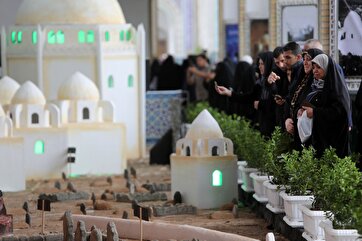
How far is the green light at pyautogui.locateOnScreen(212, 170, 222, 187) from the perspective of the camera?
14664mm

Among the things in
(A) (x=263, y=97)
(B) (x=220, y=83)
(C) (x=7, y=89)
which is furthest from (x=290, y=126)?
(B) (x=220, y=83)

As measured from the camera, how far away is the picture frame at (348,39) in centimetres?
1501

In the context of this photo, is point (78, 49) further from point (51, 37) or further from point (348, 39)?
point (348, 39)

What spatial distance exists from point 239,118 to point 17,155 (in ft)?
8.86

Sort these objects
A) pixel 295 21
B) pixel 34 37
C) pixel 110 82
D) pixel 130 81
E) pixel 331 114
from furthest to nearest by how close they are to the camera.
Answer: pixel 130 81, pixel 110 82, pixel 34 37, pixel 295 21, pixel 331 114

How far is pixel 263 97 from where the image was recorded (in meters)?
14.7

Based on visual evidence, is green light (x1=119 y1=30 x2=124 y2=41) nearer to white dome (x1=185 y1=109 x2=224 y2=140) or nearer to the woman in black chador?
white dome (x1=185 y1=109 x2=224 y2=140)

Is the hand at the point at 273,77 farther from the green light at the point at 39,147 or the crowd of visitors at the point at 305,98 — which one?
the green light at the point at 39,147

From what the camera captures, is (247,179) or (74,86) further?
(74,86)

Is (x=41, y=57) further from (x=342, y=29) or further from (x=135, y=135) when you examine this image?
(x=342, y=29)

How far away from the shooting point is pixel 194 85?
25953mm

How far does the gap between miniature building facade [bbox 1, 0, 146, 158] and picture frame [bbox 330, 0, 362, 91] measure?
6392mm

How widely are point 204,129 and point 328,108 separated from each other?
2.82 metres

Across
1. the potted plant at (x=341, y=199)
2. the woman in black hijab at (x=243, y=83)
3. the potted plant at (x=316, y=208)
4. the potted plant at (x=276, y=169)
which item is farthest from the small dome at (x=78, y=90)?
the potted plant at (x=341, y=199)
